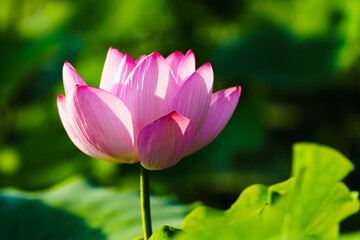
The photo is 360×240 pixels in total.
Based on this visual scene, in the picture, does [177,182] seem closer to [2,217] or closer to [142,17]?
[142,17]

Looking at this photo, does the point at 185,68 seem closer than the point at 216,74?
Yes

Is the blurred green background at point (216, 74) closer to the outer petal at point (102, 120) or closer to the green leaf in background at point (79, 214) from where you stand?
the green leaf in background at point (79, 214)

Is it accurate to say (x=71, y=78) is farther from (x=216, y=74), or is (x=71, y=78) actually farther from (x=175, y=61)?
(x=216, y=74)

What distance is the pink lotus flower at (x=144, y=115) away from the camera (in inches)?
15.1

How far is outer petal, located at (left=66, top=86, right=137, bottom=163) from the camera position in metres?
0.39

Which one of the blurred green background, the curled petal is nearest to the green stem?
the curled petal

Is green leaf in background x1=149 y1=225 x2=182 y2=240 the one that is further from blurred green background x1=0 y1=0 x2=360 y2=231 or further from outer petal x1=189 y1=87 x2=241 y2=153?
blurred green background x1=0 y1=0 x2=360 y2=231

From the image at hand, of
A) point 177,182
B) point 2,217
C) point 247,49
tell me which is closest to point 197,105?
point 2,217

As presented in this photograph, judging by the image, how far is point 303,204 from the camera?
0.35m

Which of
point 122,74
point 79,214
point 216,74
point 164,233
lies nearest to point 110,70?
point 122,74

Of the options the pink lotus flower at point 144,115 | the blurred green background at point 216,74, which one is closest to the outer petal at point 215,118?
the pink lotus flower at point 144,115

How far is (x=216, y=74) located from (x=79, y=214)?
1345mm

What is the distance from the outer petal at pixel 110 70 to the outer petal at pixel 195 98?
7cm

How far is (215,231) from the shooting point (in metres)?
0.26
